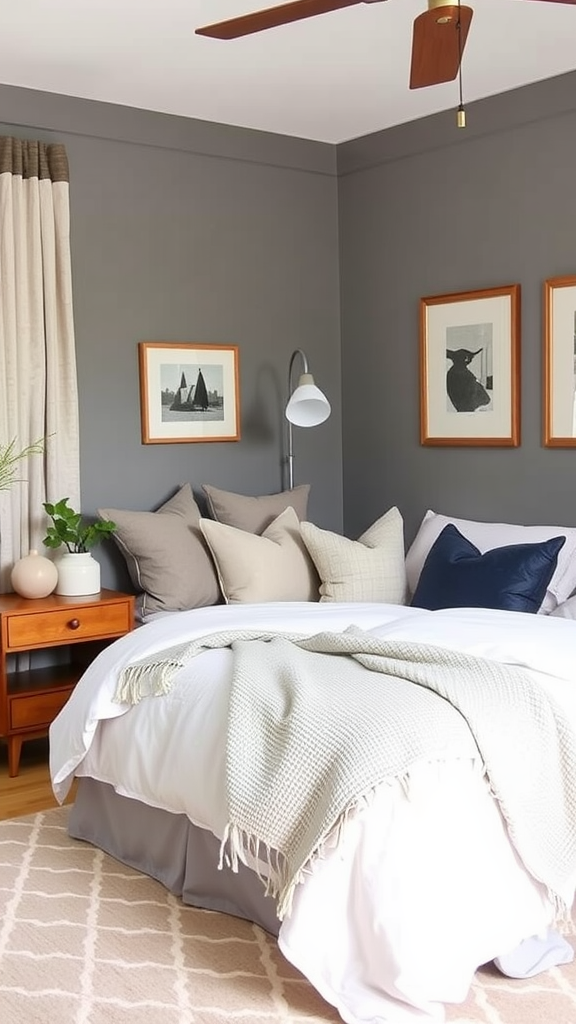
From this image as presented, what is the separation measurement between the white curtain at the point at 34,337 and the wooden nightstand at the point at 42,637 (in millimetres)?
357

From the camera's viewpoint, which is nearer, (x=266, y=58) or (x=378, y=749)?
(x=378, y=749)

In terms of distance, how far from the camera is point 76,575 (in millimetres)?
4469

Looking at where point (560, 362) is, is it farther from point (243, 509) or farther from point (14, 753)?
point (14, 753)

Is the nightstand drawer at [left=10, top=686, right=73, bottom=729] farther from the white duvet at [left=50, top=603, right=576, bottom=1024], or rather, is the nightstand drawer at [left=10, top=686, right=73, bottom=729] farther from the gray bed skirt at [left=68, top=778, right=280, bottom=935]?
the white duvet at [left=50, top=603, right=576, bottom=1024]

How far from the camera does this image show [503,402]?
4805mm

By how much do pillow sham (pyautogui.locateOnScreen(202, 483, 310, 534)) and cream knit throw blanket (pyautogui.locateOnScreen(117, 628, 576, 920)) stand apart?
6.57 feet

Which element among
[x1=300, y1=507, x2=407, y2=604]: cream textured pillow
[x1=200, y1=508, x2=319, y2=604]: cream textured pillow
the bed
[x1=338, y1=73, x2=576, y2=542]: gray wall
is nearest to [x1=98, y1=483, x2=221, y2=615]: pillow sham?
[x1=200, y1=508, x2=319, y2=604]: cream textured pillow

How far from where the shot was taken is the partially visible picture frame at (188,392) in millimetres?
4965

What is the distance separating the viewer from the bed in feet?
8.07

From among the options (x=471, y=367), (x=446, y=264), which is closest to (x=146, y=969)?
(x=471, y=367)

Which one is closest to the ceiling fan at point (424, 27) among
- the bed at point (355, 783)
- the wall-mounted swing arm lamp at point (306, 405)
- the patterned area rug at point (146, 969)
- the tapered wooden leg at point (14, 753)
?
the bed at point (355, 783)

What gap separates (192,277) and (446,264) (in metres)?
1.12

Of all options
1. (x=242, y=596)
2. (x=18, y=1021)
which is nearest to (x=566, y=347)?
(x=242, y=596)

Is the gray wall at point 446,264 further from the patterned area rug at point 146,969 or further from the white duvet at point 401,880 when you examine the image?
the patterned area rug at point 146,969
